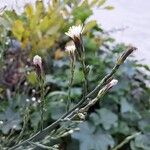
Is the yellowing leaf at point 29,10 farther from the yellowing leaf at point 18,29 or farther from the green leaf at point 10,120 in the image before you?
the green leaf at point 10,120

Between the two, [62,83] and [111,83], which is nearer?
[111,83]

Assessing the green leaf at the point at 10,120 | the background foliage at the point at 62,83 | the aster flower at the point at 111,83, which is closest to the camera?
the aster flower at the point at 111,83

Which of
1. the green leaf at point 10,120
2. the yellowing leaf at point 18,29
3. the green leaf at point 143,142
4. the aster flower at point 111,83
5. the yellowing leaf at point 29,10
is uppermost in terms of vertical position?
the yellowing leaf at point 29,10

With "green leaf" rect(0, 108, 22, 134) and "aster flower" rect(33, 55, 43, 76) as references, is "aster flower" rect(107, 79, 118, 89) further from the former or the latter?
"green leaf" rect(0, 108, 22, 134)

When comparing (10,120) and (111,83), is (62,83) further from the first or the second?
(111,83)

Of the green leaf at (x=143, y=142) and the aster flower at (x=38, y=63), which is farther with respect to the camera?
the green leaf at (x=143, y=142)

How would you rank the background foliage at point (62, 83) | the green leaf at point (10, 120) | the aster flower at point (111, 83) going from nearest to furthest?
1. the aster flower at point (111, 83)
2. the green leaf at point (10, 120)
3. the background foliage at point (62, 83)

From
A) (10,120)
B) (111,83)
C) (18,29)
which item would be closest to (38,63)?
(111,83)

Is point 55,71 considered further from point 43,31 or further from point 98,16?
point 98,16

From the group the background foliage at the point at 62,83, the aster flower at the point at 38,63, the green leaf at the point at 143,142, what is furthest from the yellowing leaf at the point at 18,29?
the aster flower at the point at 38,63
